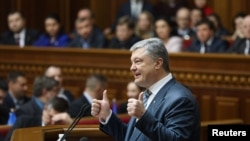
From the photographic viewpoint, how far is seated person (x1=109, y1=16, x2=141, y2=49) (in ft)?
33.1

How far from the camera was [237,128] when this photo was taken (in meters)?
4.61

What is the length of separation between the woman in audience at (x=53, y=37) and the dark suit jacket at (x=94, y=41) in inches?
13.7

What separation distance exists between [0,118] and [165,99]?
3.63m

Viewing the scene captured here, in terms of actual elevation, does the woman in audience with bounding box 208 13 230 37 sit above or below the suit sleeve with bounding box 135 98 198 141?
above

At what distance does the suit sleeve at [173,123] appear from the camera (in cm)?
379

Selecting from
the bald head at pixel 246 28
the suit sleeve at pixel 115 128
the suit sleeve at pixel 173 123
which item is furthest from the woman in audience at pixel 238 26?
the suit sleeve at pixel 173 123

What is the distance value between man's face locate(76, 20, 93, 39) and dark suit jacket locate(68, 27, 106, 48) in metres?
0.06

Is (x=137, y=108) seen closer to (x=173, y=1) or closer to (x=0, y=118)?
(x=0, y=118)

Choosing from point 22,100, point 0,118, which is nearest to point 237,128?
point 0,118

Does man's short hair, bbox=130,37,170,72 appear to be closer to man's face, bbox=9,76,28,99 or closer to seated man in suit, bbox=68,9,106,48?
man's face, bbox=9,76,28,99

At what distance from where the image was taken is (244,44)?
9258 mm

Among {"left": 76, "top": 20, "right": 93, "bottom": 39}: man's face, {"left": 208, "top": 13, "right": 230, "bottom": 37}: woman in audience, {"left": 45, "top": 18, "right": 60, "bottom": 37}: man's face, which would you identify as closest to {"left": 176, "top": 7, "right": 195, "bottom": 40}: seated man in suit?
{"left": 208, "top": 13, "right": 230, "bottom": 37}: woman in audience

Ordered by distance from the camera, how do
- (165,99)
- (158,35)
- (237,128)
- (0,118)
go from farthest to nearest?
(158,35)
(0,118)
(237,128)
(165,99)

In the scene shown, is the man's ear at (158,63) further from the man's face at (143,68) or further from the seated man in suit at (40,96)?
the seated man in suit at (40,96)
